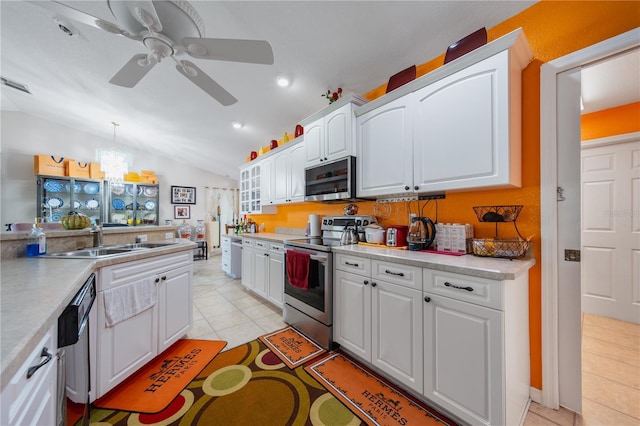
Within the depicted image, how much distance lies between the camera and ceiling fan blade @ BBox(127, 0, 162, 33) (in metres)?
1.14

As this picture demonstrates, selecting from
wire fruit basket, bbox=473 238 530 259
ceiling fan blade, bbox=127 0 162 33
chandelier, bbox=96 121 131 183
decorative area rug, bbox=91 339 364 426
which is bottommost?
decorative area rug, bbox=91 339 364 426

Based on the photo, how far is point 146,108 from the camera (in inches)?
142

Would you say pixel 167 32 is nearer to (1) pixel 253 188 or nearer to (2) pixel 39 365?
(2) pixel 39 365

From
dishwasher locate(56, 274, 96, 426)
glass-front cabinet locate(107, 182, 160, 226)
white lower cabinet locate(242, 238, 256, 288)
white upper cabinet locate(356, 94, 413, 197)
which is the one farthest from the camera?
glass-front cabinet locate(107, 182, 160, 226)

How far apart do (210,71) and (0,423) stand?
2898 millimetres

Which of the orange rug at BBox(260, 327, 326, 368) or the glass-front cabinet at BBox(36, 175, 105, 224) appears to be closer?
the orange rug at BBox(260, 327, 326, 368)

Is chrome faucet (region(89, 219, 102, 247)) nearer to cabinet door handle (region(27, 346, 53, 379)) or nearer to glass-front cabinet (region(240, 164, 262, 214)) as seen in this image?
cabinet door handle (region(27, 346, 53, 379))

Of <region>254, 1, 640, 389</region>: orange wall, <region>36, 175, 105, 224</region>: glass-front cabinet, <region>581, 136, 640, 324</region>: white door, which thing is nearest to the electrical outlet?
<region>254, 1, 640, 389</region>: orange wall

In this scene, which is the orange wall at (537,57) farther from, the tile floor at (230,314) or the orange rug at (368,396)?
the tile floor at (230,314)

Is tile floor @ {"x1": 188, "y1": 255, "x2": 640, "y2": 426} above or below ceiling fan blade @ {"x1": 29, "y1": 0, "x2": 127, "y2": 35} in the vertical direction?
below

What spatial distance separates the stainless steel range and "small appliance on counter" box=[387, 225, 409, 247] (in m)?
0.40

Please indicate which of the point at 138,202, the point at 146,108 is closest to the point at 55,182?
the point at 138,202

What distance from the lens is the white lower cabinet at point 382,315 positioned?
151 cm

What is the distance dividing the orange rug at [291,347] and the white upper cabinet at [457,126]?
157 centimetres
